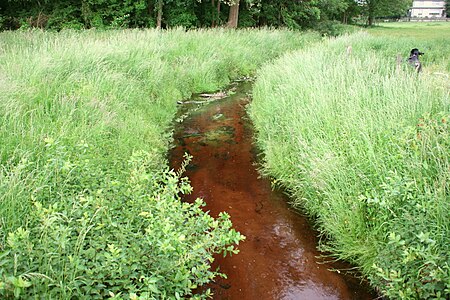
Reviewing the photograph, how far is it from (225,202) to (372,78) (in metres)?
3.46

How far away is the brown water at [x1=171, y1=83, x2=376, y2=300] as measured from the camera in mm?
3682

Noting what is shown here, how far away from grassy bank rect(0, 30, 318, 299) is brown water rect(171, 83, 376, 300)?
1.17 feet

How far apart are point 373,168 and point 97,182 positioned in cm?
295

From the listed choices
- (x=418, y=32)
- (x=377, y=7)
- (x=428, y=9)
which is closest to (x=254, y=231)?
(x=418, y=32)

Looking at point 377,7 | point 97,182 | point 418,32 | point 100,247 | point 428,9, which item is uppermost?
point 428,9

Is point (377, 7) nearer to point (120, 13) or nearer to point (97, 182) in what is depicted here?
point (120, 13)

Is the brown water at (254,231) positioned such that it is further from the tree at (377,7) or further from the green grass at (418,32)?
the tree at (377,7)

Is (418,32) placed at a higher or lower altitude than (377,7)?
lower

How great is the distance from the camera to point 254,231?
4.58 meters

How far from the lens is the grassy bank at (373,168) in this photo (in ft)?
10.2

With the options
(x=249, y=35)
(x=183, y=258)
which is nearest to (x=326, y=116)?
(x=183, y=258)

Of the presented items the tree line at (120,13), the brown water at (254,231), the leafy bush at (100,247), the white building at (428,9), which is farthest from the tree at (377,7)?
the white building at (428,9)

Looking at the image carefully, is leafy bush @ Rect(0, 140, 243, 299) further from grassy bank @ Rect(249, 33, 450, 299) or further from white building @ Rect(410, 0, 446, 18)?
white building @ Rect(410, 0, 446, 18)

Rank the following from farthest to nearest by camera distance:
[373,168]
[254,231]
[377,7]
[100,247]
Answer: [377,7] → [254,231] → [373,168] → [100,247]
